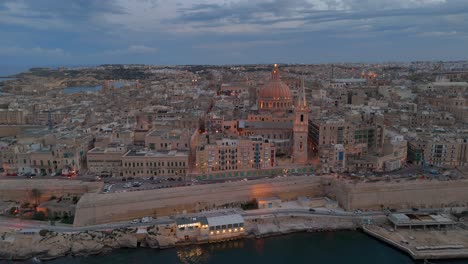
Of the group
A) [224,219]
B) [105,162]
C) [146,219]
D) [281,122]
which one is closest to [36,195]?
[105,162]

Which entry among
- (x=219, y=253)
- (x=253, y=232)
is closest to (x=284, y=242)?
(x=253, y=232)

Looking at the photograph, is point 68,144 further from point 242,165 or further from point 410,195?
point 410,195

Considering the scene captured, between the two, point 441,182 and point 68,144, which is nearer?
point 441,182

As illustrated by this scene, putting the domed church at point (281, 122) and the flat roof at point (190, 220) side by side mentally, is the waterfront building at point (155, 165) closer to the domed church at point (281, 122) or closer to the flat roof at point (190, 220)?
the flat roof at point (190, 220)

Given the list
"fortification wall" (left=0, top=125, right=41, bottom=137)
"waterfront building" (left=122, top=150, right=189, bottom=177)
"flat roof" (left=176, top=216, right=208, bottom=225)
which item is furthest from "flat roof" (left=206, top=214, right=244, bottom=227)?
"fortification wall" (left=0, top=125, right=41, bottom=137)

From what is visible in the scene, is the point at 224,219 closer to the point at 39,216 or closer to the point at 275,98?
the point at 39,216

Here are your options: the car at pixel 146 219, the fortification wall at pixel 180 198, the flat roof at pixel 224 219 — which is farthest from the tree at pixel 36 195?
the flat roof at pixel 224 219
